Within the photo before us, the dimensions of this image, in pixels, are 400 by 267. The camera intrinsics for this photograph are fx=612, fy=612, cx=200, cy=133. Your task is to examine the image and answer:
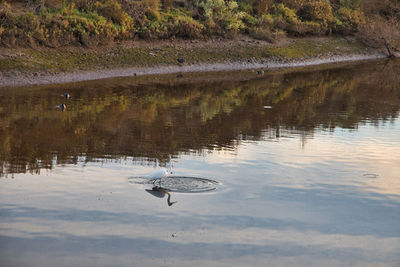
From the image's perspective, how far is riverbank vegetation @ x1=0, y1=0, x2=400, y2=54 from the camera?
81.1ft

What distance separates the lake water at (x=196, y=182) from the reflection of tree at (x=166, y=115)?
6 centimetres

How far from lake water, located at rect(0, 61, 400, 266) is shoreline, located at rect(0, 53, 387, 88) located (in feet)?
4.50

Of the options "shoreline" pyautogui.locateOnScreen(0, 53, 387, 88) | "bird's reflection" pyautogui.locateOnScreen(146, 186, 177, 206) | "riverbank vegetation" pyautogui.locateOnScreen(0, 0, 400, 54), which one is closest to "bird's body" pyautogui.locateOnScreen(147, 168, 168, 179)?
"bird's reflection" pyautogui.locateOnScreen(146, 186, 177, 206)

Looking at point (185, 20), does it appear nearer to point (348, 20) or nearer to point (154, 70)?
point (154, 70)

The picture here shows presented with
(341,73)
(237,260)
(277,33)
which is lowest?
(237,260)

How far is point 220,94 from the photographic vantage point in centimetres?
2203

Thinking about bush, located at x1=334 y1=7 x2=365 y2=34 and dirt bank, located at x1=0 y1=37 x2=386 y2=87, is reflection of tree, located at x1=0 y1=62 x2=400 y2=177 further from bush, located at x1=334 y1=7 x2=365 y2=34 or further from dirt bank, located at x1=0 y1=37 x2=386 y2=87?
bush, located at x1=334 y1=7 x2=365 y2=34

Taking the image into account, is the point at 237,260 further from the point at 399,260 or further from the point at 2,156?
the point at 2,156

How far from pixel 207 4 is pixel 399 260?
1060 inches

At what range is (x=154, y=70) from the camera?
26172 mm

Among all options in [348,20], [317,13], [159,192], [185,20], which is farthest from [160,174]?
[348,20]

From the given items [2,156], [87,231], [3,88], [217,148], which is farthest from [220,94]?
[87,231]

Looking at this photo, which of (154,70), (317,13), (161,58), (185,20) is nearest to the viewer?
(154,70)

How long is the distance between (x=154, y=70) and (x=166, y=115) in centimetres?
913
